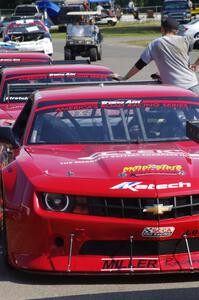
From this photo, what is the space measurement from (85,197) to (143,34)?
5253cm

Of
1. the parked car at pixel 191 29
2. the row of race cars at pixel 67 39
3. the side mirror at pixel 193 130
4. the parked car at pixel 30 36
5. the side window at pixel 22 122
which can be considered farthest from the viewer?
the parked car at pixel 191 29

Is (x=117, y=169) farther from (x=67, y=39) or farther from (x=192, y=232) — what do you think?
(x=67, y=39)

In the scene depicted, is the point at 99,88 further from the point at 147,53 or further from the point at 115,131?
the point at 147,53

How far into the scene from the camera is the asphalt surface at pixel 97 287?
5.53 m

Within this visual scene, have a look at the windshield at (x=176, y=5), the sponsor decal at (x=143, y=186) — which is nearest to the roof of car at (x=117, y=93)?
the sponsor decal at (x=143, y=186)

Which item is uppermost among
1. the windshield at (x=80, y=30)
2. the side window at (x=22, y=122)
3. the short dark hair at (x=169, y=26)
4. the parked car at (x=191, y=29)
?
the short dark hair at (x=169, y=26)

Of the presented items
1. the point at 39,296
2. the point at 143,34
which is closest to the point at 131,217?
the point at 39,296

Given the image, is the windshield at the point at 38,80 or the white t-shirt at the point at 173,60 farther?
the windshield at the point at 38,80

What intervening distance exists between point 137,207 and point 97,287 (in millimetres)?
580

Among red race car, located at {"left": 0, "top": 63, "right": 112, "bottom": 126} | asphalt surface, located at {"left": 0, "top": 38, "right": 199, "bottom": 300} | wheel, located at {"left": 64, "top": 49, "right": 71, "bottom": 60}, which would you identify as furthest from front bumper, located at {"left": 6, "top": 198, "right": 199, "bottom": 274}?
wheel, located at {"left": 64, "top": 49, "right": 71, "bottom": 60}

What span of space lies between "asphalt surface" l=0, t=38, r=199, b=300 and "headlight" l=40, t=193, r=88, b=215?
0.50 meters

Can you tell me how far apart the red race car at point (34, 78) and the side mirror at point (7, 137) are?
369 cm

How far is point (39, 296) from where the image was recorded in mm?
5586

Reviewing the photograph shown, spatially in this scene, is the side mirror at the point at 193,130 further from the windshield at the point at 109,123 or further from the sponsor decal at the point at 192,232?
the windshield at the point at 109,123
